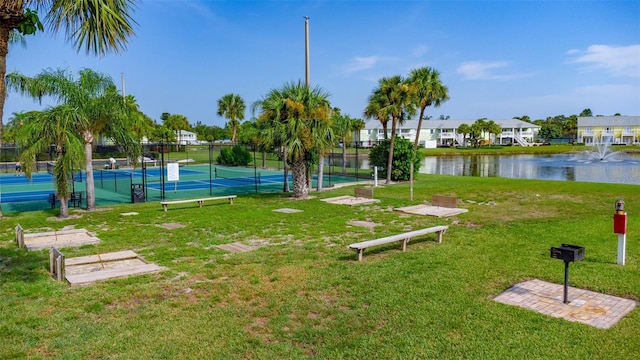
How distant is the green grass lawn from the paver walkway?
0.20m

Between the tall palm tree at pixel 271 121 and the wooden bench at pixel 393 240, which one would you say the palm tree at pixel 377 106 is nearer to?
the tall palm tree at pixel 271 121

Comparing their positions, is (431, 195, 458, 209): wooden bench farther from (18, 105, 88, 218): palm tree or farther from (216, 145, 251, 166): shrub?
(216, 145, 251, 166): shrub

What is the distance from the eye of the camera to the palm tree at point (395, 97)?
79.7ft

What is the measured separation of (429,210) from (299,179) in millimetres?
5896

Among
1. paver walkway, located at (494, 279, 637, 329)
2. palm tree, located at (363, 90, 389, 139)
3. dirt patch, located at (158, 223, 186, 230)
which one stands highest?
palm tree, located at (363, 90, 389, 139)

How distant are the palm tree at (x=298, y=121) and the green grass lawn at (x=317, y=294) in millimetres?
5369

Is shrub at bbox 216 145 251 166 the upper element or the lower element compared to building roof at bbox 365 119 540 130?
lower

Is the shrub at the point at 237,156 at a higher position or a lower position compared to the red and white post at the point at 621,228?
higher

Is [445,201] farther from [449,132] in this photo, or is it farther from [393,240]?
[449,132]

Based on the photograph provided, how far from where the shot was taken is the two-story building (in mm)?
102012

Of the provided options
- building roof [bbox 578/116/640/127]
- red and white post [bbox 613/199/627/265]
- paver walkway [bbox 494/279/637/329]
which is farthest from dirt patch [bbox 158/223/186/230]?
building roof [bbox 578/116/640/127]

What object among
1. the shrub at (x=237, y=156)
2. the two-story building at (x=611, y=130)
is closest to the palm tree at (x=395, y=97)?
the shrub at (x=237, y=156)

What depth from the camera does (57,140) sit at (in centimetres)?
1423

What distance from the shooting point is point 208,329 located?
5.70m
